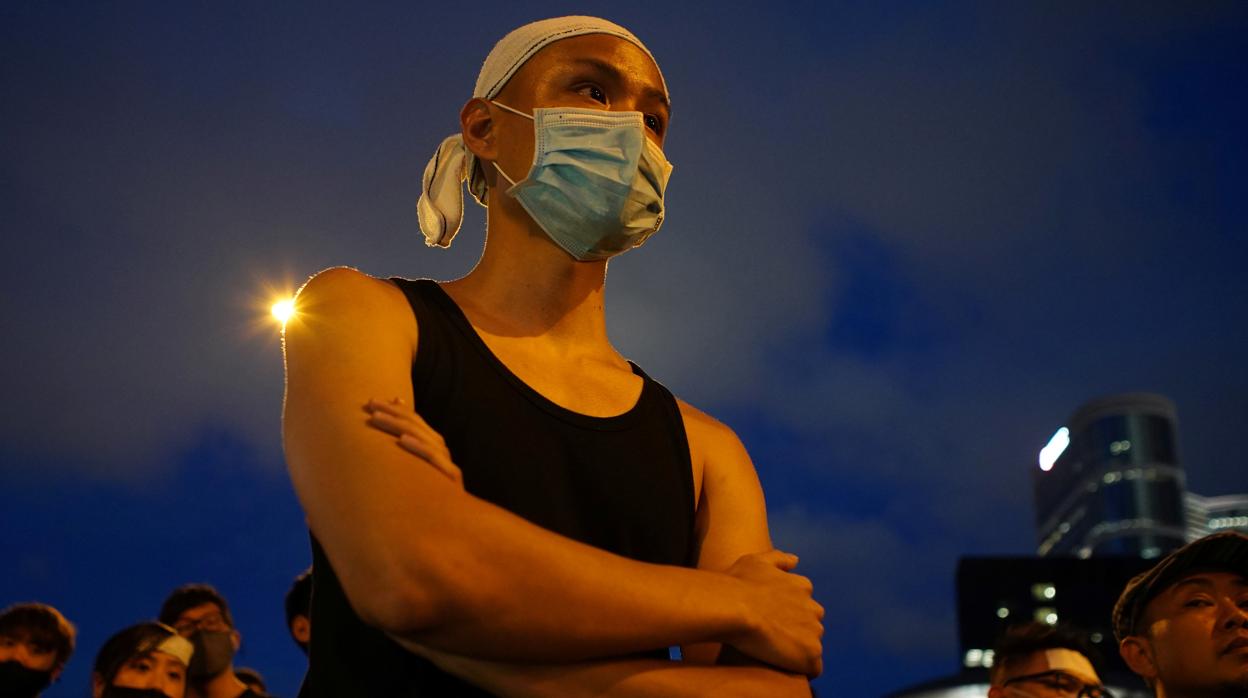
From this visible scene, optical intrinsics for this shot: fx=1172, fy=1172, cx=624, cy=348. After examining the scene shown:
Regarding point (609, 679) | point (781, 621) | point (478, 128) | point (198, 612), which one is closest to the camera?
point (609, 679)

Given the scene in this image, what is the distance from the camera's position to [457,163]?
3.28m

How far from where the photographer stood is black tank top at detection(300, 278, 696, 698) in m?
2.38

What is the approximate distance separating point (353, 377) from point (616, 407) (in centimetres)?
69

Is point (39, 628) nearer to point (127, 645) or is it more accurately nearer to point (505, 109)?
point (127, 645)

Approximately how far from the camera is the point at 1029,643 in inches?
285

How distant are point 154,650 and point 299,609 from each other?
136 cm

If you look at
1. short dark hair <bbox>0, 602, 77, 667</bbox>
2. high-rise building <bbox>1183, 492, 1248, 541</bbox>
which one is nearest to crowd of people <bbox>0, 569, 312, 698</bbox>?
short dark hair <bbox>0, 602, 77, 667</bbox>

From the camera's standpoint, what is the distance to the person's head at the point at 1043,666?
693cm

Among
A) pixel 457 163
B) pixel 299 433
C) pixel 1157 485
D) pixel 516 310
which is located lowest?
pixel 299 433

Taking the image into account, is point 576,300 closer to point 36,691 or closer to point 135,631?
point 135,631

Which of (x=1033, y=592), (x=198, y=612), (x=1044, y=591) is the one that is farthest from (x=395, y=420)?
(x=1033, y=592)

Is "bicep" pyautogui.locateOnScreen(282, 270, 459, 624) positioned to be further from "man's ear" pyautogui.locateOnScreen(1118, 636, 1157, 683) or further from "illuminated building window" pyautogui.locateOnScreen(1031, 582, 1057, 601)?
"illuminated building window" pyautogui.locateOnScreen(1031, 582, 1057, 601)

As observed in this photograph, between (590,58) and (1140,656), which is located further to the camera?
(1140,656)

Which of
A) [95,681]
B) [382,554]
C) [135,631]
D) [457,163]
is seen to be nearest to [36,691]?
[95,681]
